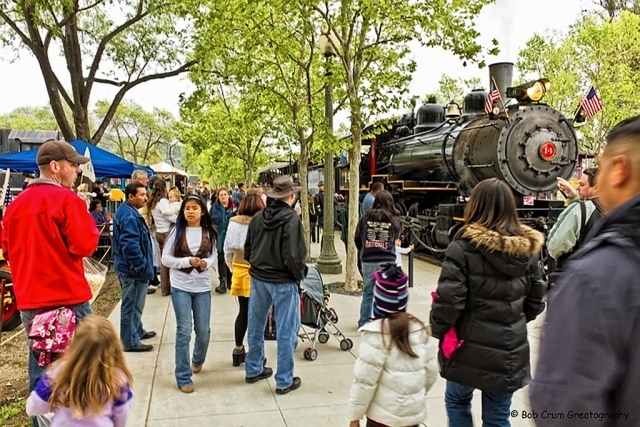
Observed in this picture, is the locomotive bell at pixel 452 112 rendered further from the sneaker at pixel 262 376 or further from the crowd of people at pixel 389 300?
the sneaker at pixel 262 376

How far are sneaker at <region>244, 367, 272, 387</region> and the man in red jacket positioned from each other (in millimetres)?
1773

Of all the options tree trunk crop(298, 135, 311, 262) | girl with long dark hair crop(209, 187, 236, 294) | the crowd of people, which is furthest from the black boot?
tree trunk crop(298, 135, 311, 262)

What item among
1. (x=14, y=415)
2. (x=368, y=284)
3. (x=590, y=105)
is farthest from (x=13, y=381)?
(x=590, y=105)

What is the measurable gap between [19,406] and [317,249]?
10289 millimetres

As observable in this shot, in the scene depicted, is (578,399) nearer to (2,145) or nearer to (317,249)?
(317,249)

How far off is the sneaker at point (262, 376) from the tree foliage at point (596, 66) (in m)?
18.2

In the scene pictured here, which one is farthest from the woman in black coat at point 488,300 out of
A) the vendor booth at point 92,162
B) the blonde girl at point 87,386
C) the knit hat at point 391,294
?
the vendor booth at point 92,162

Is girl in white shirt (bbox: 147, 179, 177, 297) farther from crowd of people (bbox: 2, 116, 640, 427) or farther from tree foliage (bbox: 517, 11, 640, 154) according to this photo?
tree foliage (bbox: 517, 11, 640, 154)

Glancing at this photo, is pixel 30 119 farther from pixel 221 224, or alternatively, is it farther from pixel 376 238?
pixel 376 238

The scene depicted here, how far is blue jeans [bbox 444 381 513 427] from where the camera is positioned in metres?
2.84

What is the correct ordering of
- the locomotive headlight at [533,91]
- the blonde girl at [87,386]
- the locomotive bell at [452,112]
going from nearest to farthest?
the blonde girl at [87,386], the locomotive headlight at [533,91], the locomotive bell at [452,112]

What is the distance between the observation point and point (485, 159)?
29.3ft

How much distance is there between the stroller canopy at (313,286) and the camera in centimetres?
513

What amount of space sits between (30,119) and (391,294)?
202 ft
